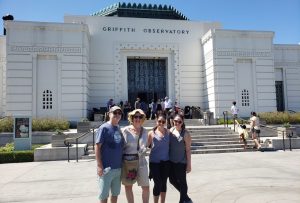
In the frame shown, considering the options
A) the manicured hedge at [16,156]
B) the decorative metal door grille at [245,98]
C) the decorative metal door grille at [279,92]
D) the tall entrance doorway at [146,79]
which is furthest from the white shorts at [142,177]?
the decorative metal door grille at [279,92]

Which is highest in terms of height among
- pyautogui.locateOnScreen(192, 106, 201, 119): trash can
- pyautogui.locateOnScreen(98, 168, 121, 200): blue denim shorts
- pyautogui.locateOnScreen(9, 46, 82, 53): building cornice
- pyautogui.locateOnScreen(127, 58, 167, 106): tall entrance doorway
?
pyautogui.locateOnScreen(9, 46, 82, 53): building cornice

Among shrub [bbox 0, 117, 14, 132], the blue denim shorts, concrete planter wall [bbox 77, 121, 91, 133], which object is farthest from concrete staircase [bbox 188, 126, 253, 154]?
shrub [bbox 0, 117, 14, 132]

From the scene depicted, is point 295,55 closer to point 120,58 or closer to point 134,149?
point 120,58

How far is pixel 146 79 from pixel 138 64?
4.49 feet

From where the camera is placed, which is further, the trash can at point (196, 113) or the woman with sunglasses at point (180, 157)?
the trash can at point (196, 113)

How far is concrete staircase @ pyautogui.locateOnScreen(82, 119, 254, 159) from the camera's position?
14.4 metres

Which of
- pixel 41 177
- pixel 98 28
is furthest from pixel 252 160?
pixel 98 28

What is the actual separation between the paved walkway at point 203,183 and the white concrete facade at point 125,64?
1064cm

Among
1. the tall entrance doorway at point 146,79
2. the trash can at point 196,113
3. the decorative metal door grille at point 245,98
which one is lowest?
the trash can at point 196,113

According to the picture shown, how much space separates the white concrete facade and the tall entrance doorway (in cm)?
74

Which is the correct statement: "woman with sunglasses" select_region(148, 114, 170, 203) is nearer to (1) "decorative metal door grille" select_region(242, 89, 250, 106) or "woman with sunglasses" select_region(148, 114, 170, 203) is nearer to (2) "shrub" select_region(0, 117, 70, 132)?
(2) "shrub" select_region(0, 117, 70, 132)

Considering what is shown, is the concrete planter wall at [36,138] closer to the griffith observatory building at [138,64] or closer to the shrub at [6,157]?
the griffith observatory building at [138,64]

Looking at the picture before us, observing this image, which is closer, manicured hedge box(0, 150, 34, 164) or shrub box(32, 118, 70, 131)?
manicured hedge box(0, 150, 34, 164)

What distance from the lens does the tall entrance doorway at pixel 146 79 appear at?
24938 millimetres
